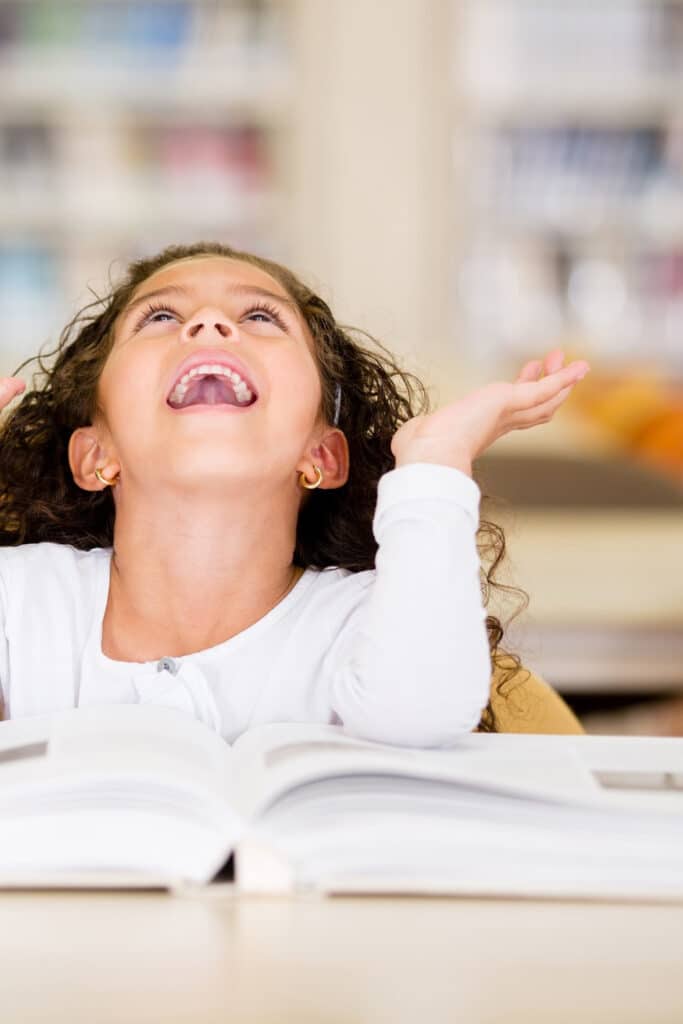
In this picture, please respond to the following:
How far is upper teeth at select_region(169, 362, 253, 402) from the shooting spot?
100 cm

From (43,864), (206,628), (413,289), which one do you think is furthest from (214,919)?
(413,289)

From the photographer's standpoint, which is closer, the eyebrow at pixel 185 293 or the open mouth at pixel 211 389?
the open mouth at pixel 211 389

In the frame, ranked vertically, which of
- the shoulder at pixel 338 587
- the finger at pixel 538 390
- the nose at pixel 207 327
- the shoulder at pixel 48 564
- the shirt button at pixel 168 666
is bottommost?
the shirt button at pixel 168 666

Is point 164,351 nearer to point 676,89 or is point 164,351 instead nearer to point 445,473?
point 445,473

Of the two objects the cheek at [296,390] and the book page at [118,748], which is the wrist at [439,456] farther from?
the book page at [118,748]

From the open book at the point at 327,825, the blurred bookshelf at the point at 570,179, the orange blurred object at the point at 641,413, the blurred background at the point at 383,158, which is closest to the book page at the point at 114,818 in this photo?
the open book at the point at 327,825

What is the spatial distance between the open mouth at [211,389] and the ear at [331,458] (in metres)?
0.08

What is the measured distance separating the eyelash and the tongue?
7 cm

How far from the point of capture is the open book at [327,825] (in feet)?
2.10

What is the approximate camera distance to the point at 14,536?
1180 millimetres

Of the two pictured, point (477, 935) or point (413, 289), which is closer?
point (477, 935)

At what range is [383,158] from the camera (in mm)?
4961

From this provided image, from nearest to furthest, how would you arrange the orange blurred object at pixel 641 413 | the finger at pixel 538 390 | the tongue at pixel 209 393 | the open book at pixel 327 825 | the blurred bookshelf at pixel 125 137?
1. the open book at pixel 327 825
2. the finger at pixel 538 390
3. the tongue at pixel 209 393
4. the orange blurred object at pixel 641 413
5. the blurred bookshelf at pixel 125 137

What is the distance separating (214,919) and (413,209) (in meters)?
4.61
